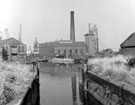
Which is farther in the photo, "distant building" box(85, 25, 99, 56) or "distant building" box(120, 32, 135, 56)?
"distant building" box(85, 25, 99, 56)

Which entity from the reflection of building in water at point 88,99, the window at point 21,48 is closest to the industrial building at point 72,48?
the window at point 21,48

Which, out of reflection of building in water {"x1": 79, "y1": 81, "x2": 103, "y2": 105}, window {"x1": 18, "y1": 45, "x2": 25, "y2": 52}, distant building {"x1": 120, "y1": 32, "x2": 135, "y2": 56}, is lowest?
reflection of building in water {"x1": 79, "y1": 81, "x2": 103, "y2": 105}

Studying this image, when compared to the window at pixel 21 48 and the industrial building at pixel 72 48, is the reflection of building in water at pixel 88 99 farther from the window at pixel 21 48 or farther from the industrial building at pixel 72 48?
the industrial building at pixel 72 48

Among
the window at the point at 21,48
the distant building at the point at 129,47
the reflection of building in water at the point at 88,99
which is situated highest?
the window at the point at 21,48

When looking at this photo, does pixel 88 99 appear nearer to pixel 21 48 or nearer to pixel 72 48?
pixel 21 48

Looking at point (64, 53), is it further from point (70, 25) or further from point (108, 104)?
point (108, 104)

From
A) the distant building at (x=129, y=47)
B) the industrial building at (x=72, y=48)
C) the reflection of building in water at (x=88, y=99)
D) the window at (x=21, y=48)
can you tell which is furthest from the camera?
the industrial building at (x=72, y=48)

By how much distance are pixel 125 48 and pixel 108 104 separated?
41.5ft

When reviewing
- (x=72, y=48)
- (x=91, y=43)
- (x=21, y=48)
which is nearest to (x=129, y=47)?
(x=21, y=48)

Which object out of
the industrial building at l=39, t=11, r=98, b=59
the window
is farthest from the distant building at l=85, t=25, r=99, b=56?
the window

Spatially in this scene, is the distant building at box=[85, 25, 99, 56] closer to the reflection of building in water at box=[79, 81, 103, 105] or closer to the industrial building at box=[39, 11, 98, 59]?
the industrial building at box=[39, 11, 98, 59]

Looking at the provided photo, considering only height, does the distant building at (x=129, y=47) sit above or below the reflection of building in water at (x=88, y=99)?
above

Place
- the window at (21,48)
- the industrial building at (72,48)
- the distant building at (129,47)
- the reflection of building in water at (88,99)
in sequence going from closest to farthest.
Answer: the reflection of building in water at (88,99) → the distant building at (129,47) → the window at (21,48) → the industrial building at (72,48)

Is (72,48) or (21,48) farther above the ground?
(72,48)
